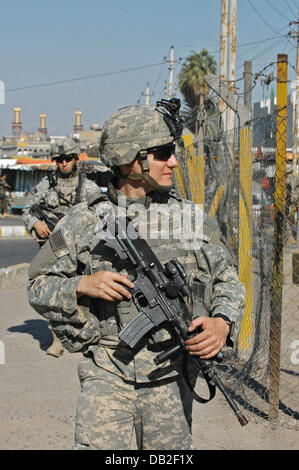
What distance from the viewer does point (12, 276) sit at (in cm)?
1054

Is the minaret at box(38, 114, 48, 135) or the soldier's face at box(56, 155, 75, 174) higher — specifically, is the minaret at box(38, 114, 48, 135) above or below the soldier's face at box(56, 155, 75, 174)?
above

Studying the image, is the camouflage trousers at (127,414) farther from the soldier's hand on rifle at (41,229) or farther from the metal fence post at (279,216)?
the soldier's hand on rifle at (41,229)

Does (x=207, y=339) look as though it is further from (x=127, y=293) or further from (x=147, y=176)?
(x=147, y=176)

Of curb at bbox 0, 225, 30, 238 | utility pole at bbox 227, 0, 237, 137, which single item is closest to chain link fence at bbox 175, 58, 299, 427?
utility pole at bbox 227, 0, 237, 137

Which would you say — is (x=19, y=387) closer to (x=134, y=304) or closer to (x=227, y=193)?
(x=227, y=193)

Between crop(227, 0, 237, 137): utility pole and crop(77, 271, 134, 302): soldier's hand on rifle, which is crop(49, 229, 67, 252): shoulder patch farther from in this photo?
crop(227, 0, 237, 137): utility pole

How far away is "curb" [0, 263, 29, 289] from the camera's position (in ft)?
33.8

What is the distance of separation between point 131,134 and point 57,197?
3930 mm

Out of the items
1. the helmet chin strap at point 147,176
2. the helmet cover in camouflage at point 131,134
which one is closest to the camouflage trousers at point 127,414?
the helmet chin strap at point 147,176

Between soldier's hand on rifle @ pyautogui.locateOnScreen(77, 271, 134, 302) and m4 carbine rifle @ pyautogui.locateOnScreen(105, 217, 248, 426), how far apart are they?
0.24ft

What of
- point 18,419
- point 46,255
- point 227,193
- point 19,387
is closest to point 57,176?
point 227,193

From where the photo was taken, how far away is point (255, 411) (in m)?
4.54

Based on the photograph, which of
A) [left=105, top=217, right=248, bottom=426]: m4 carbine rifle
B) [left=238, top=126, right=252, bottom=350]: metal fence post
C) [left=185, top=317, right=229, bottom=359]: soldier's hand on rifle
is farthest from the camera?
[left=238, top=126, right=252, bottom=350]: metal fence post

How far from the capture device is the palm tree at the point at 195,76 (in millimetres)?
40828
